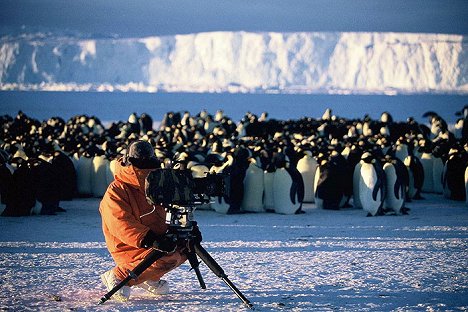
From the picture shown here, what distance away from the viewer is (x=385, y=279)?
233 inches

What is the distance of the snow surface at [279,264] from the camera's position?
520 centimetres

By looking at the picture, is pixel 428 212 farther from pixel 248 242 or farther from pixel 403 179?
pixel 248 242

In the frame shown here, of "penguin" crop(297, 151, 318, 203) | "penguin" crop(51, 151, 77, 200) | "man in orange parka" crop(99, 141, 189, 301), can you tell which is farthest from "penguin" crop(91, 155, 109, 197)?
"man in orange parka" crop(99, 141, 189, 301)

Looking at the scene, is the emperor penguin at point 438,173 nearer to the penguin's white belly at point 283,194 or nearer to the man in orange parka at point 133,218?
the penguin's white belly at point 283,194

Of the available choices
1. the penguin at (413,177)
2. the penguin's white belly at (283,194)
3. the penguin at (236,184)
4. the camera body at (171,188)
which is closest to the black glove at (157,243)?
the camera body at (171,188)

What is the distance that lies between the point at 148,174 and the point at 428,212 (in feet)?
21.2

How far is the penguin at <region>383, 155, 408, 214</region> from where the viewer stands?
32.5 feet

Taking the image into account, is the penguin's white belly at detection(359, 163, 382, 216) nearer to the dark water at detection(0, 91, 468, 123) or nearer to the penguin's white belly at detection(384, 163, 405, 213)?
the penguin's white belly at detection(384, 163, 405, 213)

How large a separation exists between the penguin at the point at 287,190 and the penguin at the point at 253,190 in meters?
0.20

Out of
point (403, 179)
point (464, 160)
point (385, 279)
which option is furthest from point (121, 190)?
point (464, 160)

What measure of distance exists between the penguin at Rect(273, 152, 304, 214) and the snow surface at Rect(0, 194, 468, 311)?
0.21 m

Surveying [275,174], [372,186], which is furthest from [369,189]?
[275,174]

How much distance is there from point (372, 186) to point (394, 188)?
0.35m

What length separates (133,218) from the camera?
476 centimetres
